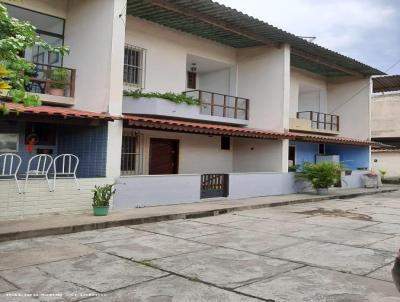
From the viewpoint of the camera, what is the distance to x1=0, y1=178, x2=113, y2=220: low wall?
10.1m

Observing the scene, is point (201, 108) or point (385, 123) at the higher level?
point (385, 123)

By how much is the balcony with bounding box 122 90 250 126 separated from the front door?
1623 mm

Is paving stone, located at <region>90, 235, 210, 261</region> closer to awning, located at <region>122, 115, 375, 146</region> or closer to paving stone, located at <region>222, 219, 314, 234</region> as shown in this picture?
paving stone, located at <region>222, 219, 314, 234</region>

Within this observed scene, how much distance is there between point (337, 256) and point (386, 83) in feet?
71.7

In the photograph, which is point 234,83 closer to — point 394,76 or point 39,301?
point 394,76

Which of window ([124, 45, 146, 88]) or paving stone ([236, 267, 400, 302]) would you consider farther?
window ([124, 45, 146, 88])

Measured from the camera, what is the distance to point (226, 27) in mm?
16453

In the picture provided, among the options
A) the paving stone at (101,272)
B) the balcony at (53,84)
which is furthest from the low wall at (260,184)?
the paving stone at (101,272)

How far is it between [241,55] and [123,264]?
15697 mm

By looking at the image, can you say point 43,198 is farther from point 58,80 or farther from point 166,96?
point 166,96

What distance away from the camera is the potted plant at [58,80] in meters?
13.3

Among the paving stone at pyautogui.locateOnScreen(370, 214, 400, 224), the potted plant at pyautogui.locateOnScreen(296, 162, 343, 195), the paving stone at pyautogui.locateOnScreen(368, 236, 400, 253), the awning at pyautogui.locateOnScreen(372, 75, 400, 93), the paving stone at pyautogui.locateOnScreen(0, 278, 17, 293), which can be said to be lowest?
the paving stone at pyautogui.locateOnScreen(0, 278, 17, 293)

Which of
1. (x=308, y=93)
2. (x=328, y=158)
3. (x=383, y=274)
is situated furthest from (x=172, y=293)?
(x=308, y=93)

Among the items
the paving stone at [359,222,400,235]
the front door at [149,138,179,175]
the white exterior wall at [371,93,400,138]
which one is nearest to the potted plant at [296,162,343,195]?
the front door at [149,138,179,175]
